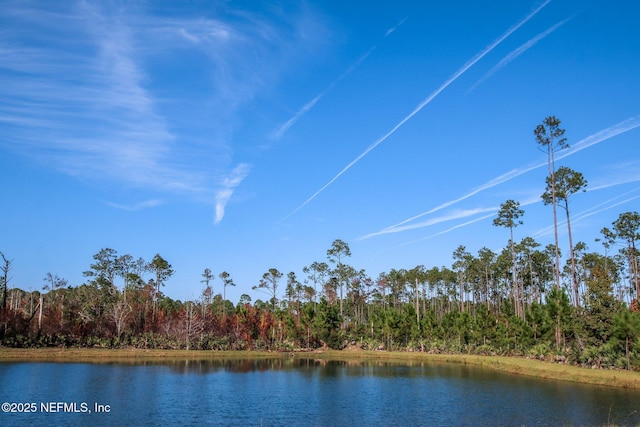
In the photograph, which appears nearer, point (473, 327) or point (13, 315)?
point (13, 315)

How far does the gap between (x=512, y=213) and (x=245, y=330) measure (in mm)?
39573

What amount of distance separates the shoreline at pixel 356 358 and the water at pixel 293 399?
232cm

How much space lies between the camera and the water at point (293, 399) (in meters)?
19.9

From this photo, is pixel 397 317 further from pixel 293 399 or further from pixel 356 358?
pixel 293 399

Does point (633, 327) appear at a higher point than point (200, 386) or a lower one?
higher

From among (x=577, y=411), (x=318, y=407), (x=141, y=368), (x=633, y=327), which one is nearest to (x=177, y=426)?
(x=318, y=407)

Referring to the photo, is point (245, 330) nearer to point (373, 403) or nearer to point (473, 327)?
point (473, 327)

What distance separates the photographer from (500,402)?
24438mm

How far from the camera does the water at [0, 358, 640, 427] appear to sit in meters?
19.9

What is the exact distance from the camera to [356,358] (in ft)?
189

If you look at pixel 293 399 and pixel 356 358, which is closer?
pixel 293 399

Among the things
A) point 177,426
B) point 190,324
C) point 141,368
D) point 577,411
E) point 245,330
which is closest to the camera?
point 177,426

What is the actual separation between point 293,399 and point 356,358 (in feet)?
109

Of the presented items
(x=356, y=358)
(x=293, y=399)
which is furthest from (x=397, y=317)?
(x=293, y=399)
